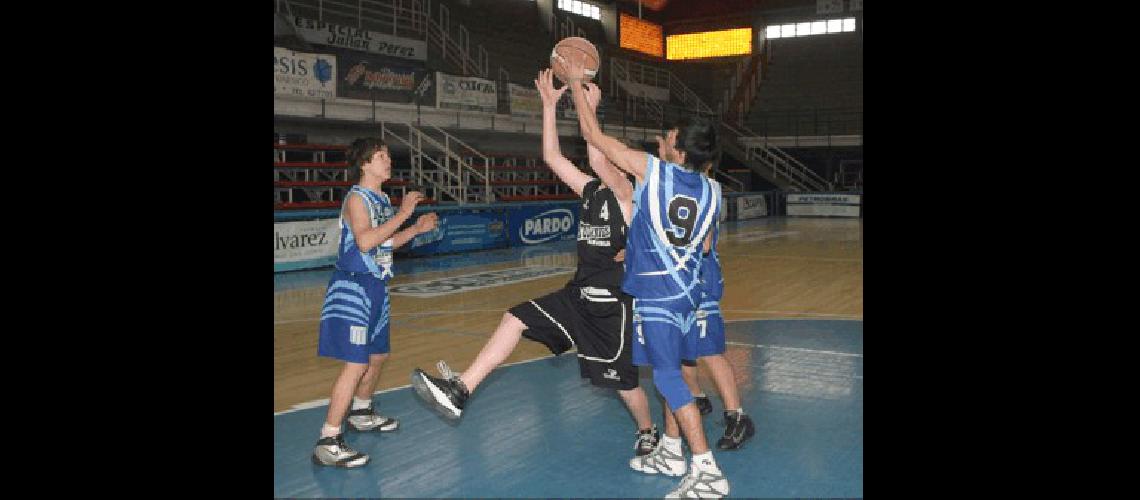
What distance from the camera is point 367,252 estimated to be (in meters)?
4.49

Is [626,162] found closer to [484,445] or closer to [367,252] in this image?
[367,252]

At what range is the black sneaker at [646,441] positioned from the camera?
4.53 meters

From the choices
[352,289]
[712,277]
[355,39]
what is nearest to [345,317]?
[352,289]

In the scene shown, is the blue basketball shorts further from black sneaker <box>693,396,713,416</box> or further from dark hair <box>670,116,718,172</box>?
black sneaker <box>693,396,713,416</box>

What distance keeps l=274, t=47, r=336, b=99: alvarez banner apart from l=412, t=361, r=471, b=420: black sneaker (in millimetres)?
12573

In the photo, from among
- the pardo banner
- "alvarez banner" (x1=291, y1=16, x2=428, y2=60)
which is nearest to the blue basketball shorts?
the pardo banner

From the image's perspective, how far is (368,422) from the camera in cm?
500

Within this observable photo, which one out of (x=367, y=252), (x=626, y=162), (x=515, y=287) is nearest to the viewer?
(x=626, y=162)

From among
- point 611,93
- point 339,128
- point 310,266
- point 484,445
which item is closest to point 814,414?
point 484,445

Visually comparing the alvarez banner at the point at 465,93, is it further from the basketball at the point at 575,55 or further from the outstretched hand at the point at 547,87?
the outstretched hand at the point at 547,87

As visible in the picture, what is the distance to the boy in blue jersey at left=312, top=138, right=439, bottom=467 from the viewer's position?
4.38 m

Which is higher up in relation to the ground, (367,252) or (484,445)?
(367,252)

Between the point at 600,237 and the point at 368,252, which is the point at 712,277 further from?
the point at 368,252
